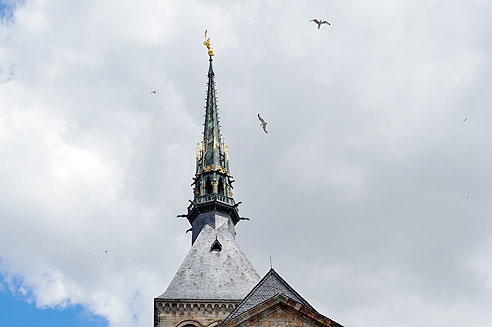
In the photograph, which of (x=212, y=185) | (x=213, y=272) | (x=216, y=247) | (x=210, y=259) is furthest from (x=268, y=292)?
(x=212, y=185)

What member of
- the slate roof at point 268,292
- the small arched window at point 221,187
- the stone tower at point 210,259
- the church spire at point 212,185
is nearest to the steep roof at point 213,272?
the stone tower at point 210,259

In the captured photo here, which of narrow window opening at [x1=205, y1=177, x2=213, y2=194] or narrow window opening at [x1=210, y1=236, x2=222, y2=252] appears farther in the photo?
narrow window opening at [x1=205, y1=177, x2=213, y2=194]

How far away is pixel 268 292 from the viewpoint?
2080 cm

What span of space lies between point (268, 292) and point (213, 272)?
61.6 feet

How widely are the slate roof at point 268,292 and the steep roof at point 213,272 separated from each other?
51.2 feet

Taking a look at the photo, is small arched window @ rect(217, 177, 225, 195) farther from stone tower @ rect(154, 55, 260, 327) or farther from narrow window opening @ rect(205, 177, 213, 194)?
narrow window opening @ rect(205, 177, 213, 194)

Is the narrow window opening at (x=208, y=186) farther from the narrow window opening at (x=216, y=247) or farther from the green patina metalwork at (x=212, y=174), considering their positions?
the narrow window opening at (x=216, y=247)

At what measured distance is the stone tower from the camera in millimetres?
36031

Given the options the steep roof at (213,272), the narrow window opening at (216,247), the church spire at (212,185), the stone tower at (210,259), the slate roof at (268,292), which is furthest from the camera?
the church spire at (212,185)

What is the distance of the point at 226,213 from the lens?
45.5 m

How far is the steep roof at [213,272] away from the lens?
1465 inches

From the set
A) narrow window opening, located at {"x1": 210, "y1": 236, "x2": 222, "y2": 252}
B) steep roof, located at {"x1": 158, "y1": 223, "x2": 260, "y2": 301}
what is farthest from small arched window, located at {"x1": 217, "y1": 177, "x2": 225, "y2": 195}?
narrow window opening, located at {"x1": 210, "y1": 236, "x2": 222, "y2": 252}

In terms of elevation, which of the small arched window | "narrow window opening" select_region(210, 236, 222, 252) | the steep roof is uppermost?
the small arched window

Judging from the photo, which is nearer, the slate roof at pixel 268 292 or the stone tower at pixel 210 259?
the slate roof at pixel 268 292
